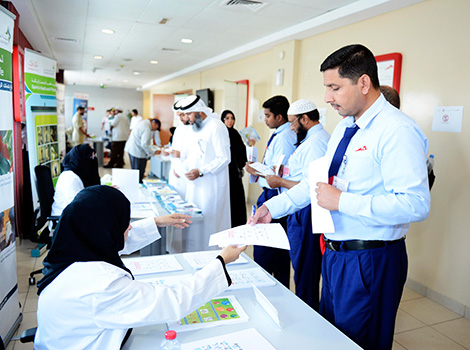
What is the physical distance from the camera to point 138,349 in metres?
1.20

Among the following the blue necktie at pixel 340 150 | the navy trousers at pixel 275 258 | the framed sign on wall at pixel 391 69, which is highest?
the framed sign on wall at pixel 391 69

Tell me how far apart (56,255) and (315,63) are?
4.51m

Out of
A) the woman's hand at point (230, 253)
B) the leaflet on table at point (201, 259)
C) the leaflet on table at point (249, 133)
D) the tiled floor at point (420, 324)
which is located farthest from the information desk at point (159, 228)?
the leaflet on table at point (249, 133)

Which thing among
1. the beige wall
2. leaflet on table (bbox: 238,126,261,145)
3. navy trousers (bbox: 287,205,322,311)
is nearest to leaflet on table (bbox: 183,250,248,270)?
navy trousers (bbox: 287,205,322,311)

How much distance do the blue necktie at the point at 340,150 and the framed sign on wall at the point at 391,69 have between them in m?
2.47

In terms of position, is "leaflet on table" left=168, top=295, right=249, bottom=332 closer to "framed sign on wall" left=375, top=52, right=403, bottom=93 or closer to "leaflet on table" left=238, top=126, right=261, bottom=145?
"framed sign on wall" left=375, top=52, right=403, bottom=93

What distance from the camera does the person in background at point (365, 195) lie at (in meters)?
1.35

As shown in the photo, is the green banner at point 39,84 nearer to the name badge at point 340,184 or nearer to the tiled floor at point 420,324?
the tiled floor at point 420,324

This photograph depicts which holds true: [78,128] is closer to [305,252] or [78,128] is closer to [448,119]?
[305,252]

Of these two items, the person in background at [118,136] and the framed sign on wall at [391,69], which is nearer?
the framed sign on wall at [391,69]

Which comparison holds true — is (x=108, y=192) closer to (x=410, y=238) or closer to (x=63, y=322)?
(x=63, y=322)

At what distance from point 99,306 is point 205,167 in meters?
2.43

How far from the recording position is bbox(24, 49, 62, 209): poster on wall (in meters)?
4.15

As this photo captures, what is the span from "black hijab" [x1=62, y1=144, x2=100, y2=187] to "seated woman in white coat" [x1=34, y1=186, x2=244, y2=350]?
2.08 m
